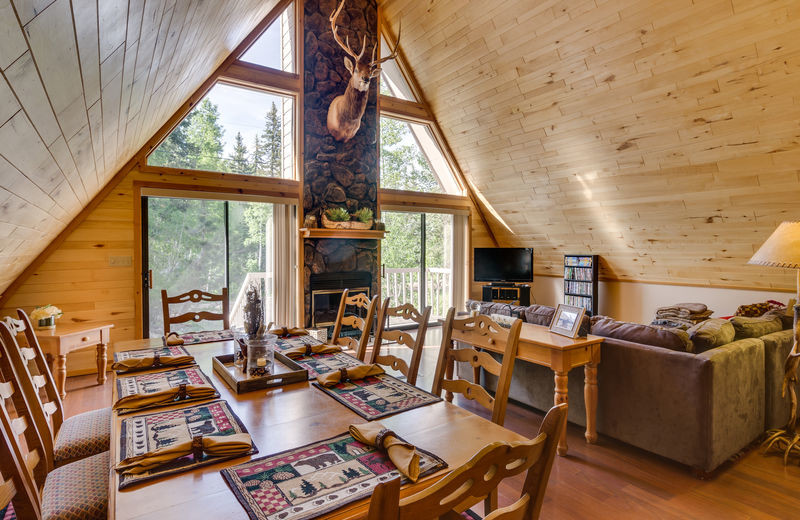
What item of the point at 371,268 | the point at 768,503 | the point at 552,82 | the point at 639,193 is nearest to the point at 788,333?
the point at 768,503

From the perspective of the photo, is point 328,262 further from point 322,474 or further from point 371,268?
point 322,474

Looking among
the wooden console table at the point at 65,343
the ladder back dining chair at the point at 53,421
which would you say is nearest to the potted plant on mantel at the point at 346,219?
the wooden console table at the point at 65,343

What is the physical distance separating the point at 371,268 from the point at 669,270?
12.7 feet

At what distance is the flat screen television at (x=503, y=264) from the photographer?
6.63 meters

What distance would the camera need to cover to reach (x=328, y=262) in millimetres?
5555

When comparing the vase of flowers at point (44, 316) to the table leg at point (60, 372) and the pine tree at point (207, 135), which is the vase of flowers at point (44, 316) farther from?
the pine tree at point (207, 135)

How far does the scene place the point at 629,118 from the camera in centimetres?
434

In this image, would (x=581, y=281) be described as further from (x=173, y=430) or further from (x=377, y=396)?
(x=173, y=430)

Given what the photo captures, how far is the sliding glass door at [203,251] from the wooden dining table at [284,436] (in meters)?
3.22

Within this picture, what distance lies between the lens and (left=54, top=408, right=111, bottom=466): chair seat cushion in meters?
1.82

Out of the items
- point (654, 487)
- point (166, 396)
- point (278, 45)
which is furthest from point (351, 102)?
point (654, 487)

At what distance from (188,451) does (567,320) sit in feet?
8.07

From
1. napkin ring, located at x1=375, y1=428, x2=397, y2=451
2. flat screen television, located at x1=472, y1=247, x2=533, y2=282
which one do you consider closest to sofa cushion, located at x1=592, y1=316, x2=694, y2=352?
napkin ring, located at x1=375, y1=428, x2=397, y2=451

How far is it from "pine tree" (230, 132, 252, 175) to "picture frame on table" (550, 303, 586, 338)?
3881 millimetres
